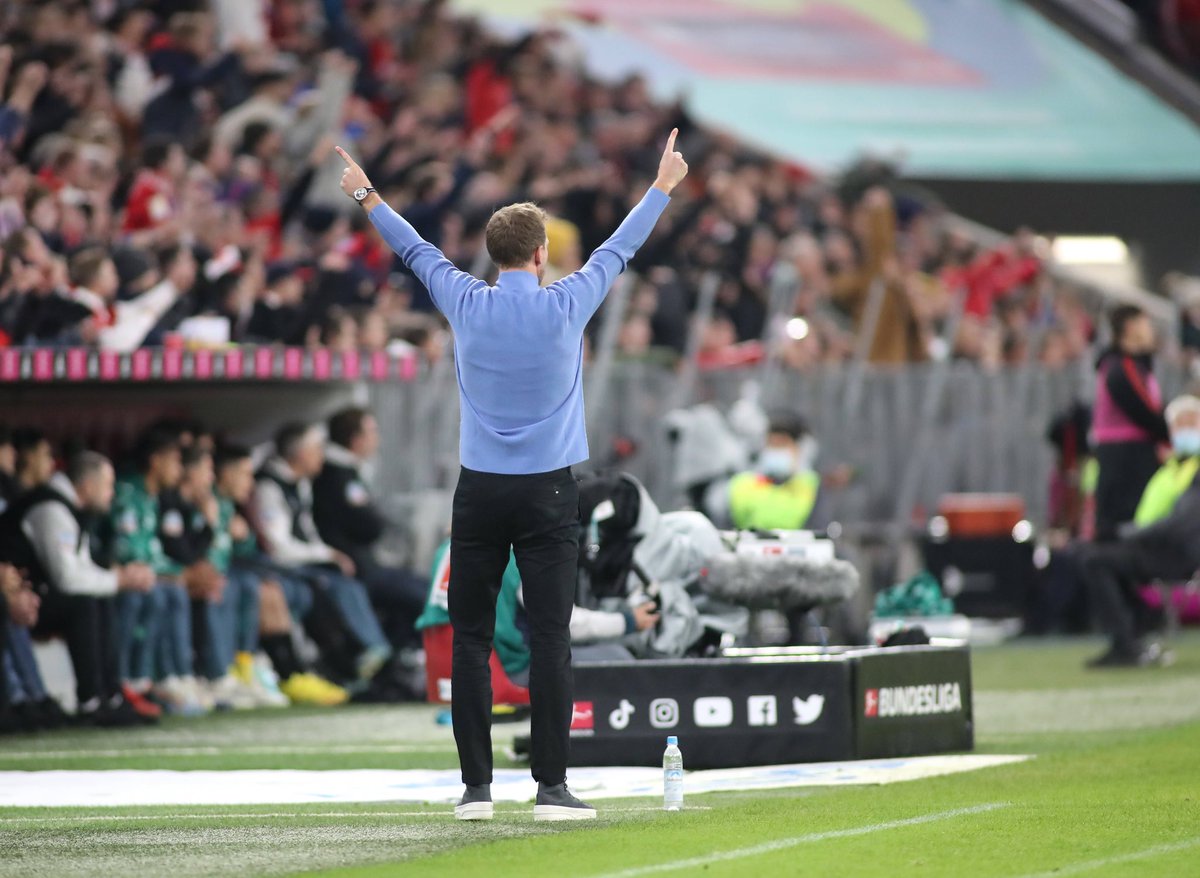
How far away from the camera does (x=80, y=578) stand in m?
12.9

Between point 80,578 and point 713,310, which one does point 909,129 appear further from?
point 80,578

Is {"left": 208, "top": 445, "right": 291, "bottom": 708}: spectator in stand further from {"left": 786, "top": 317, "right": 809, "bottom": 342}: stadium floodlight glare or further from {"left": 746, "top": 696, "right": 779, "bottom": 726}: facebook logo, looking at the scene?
{"left": 786, "top": 317, "right": 809, "bottom": 342}: stadium floodlight glare

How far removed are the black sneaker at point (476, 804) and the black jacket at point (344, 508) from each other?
739cm

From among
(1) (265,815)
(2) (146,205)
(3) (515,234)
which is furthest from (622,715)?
(2) (146,205)

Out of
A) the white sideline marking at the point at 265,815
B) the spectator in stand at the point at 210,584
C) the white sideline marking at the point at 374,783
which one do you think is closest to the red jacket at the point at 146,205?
the spectator in stand at the point at 210,584

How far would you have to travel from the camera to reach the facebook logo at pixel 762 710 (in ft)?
33.3

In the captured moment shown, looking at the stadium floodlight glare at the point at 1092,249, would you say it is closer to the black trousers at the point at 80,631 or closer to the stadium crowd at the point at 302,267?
the stadium crowd at the point at 302,267

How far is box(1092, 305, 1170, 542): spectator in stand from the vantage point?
15508 mm

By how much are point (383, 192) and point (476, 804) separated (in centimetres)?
1222

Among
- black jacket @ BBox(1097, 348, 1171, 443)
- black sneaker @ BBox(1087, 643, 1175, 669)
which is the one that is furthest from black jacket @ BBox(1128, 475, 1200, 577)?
black sneaker @ BBox(1087, 643, 1175, 669)

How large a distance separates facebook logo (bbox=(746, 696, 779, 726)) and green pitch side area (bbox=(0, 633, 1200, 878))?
1.02 metres

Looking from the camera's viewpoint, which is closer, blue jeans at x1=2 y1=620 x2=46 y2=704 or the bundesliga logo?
the bundesliga logo

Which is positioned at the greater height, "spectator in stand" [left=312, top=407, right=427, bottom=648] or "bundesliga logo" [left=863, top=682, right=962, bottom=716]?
"spectator in stand" [left=312, top=407, right=427, bottom=648]

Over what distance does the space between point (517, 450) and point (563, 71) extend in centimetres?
1856
